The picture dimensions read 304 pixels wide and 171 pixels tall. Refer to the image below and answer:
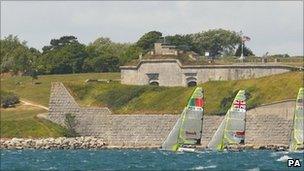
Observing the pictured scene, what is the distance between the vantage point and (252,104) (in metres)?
128

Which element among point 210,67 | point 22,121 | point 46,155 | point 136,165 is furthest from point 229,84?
point 136,165

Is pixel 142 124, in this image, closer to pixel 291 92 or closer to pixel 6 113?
pixel 291 92

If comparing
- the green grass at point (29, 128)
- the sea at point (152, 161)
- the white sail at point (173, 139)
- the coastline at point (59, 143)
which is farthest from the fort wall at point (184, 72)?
the white sail at point (173, 139)

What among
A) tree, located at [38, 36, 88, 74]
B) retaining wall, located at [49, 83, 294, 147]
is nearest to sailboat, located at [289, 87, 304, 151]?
retaining wall, located at [49, 83, 294, 147]

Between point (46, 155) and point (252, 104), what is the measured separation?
30.2 m

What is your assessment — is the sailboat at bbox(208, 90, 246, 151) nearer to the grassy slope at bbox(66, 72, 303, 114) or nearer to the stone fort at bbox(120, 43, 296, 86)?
the grassy slope at bbox(66, 72, 303, 114)

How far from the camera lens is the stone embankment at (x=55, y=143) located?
128m

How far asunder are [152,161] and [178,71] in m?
58.6

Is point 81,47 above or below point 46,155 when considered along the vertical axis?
above

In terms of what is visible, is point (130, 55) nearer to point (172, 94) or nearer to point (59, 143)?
point (172, 94)

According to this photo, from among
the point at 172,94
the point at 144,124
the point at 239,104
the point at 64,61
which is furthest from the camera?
the point at 64,61

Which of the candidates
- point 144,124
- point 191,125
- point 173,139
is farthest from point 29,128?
point 191,125

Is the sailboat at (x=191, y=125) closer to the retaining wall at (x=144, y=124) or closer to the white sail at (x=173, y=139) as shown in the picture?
the white sail at (x=173, y=139)

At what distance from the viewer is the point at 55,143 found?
422ft
